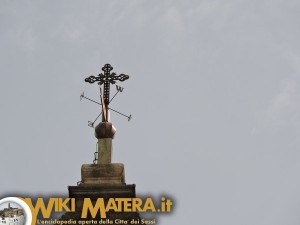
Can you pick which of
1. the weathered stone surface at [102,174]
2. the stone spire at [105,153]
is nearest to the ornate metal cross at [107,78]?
the stone spire at [105,153]

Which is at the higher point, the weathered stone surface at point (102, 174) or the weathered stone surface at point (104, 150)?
the weathered stone surface at point (104, 150)

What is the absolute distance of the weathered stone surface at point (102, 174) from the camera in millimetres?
18750

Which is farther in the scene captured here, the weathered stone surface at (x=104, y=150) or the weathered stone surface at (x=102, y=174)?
the weathered stone surface at (x=104, y=150)

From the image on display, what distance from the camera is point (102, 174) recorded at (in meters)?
18.9

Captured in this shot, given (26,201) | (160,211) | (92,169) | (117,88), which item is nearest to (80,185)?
(92,169)

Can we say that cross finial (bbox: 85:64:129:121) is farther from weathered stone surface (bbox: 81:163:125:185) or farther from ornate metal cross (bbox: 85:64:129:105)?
weathered stone surface (bbox: 81:163:125:185)

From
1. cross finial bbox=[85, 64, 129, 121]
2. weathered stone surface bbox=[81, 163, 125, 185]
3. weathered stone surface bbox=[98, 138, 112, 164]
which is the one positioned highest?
cross finial bbox=[85, 64, 129, 121]

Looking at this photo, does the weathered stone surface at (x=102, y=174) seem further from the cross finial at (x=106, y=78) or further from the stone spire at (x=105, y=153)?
the cross finial at (x=106, y=78)

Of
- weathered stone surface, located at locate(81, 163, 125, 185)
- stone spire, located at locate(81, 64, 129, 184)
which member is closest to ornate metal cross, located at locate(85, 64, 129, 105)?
stone spire, located at locate(81, 64, 129, 184)

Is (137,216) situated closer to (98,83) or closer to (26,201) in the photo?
(26,201)

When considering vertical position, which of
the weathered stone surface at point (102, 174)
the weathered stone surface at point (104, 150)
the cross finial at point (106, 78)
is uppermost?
the cross finial at point (106, 78)

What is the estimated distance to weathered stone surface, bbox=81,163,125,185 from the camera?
18750 millimetres

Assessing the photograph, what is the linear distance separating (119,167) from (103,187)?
113 centimetres

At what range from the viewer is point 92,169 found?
62.5ft
